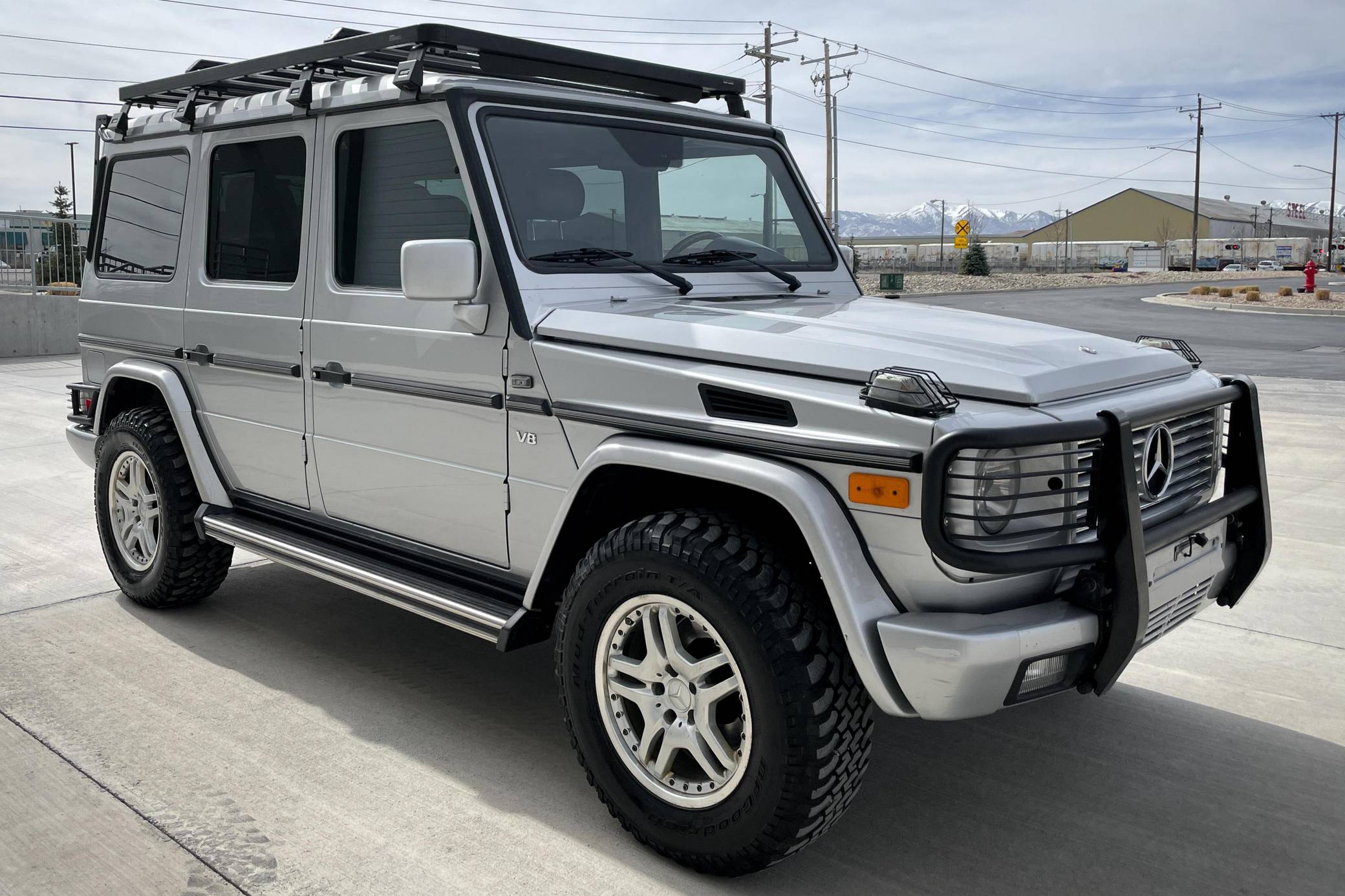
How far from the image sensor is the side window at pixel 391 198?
12.5ft

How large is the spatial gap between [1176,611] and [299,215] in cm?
326

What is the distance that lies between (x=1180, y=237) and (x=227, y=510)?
138 m

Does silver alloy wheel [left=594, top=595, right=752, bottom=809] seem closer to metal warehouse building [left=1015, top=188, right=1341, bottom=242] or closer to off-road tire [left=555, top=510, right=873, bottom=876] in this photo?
off-road tire [left=555, top=510, right=873, bottom=876]

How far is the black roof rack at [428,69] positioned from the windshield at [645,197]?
0.97 feet

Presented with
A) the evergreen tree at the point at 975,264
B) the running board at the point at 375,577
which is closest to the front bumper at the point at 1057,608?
the running board at the point at 375,577

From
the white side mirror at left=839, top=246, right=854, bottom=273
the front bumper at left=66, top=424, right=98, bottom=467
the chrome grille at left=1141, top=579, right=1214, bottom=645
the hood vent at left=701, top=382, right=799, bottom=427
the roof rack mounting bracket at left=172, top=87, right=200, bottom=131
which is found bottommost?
the chrome grille at left=1141, top=579, right=1214, bottom=645

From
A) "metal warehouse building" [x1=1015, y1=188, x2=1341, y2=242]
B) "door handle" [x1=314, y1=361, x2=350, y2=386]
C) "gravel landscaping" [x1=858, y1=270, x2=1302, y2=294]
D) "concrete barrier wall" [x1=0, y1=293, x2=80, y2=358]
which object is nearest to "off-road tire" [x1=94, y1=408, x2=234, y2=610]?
"door handle" [x1=314, y1=361, x2=350, y2=386]

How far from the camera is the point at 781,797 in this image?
286cm

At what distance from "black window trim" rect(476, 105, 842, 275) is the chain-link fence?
50.5 ft

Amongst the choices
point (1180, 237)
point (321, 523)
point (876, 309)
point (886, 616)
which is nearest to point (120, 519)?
point (321, 523)

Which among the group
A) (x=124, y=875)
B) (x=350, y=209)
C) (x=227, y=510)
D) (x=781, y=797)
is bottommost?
(x=124, y=875)

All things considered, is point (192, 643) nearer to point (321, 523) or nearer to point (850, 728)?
point (321, 523)

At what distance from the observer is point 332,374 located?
421 cm

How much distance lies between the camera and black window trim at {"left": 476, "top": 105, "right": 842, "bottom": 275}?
12.0 feet
